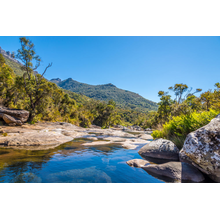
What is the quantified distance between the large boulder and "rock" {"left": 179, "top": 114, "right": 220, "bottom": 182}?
22.2 m

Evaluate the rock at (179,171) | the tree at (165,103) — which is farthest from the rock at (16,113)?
the tree at (165,103)

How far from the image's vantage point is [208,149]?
408cm

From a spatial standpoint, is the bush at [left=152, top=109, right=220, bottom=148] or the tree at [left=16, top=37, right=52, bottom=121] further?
the tree at [left=16, top=37, right=52, bottom=121]

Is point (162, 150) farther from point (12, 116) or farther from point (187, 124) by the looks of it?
point (12, 116)

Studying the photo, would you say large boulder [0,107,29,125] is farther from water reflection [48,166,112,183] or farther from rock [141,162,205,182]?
rock [141,162,205,182]

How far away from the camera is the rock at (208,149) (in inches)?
155

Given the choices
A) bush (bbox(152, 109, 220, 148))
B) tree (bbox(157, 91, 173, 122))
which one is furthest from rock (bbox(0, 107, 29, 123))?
tree (bbox(157, 91, 173, 122))

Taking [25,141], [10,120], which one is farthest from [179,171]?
[10,120]

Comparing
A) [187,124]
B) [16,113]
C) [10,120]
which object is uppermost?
[187,124]

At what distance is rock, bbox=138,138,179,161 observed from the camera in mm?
7086

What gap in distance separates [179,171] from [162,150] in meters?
2.65
